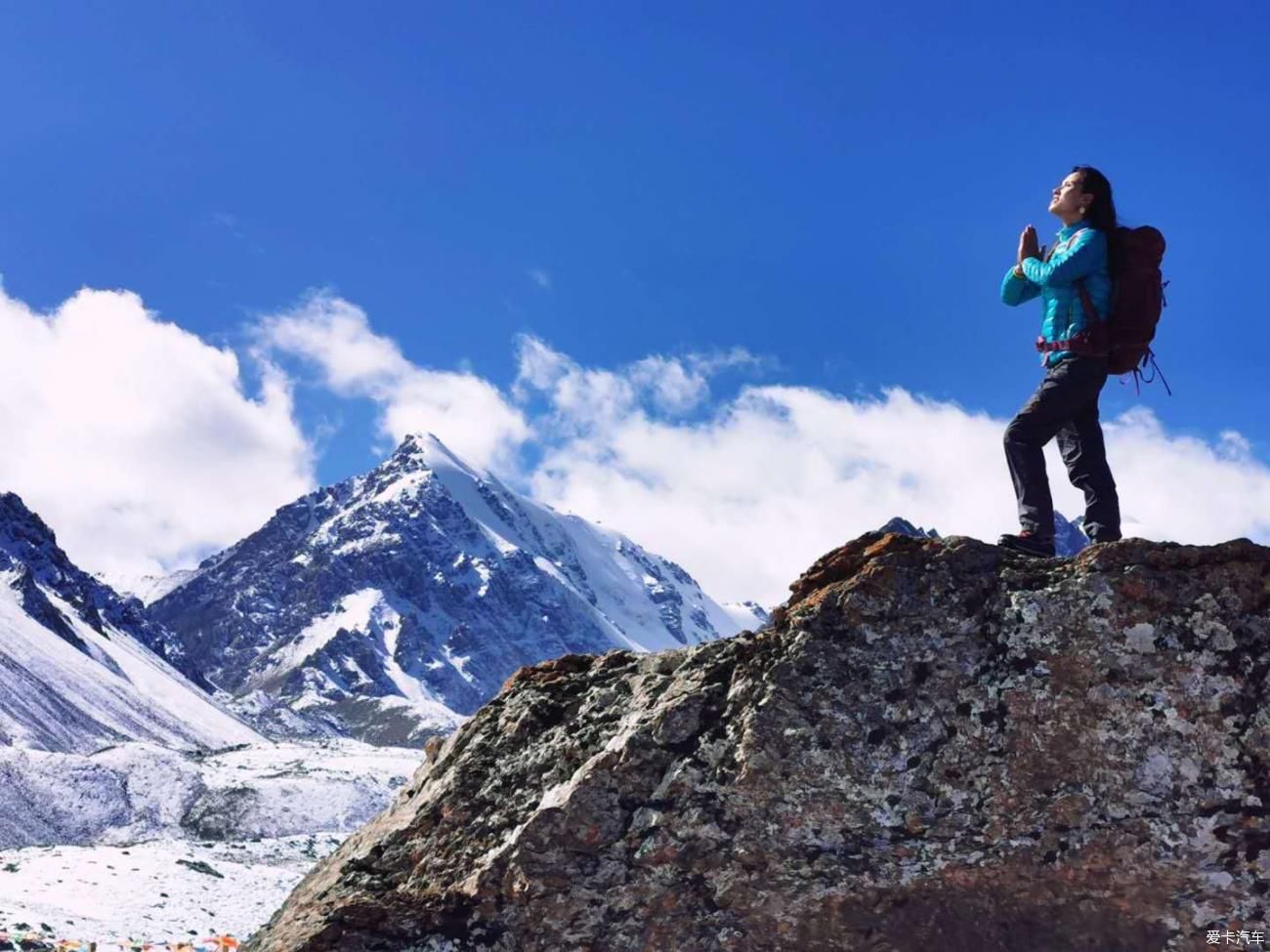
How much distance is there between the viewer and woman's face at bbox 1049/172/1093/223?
7848 mm

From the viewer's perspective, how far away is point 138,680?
19175cm

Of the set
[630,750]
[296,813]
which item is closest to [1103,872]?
[630,750]

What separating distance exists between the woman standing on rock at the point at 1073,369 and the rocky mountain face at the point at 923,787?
1.31 meters

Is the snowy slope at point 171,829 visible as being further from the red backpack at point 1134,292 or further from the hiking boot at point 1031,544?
the red backpack at point 1134,292

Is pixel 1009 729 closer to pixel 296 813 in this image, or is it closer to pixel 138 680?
pixel 296 813

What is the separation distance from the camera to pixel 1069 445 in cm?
795

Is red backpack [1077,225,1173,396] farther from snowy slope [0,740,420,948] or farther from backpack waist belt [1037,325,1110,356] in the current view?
snowy slope [0,740,420,948]

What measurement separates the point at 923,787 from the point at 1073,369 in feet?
10.6

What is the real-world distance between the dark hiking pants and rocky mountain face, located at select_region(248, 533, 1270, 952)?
4.54ft

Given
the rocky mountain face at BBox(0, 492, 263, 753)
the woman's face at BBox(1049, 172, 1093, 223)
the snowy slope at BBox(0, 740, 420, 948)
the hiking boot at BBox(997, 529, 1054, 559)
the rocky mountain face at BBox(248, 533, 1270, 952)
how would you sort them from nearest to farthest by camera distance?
the rocky mountain face at BBox(248, 533, 1270, 952) < the hiking boot at BBox(997, 529, 1054, 559) < the woman's face at BBox(1049, 172, 1093, 223) < the snowy slope at BBox(0, 740, 420, 948) < the rocky mountain face at BBox(0, 492, 263, 753)

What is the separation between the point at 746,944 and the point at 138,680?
208m

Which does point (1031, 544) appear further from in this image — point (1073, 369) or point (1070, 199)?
point (1070, 199)

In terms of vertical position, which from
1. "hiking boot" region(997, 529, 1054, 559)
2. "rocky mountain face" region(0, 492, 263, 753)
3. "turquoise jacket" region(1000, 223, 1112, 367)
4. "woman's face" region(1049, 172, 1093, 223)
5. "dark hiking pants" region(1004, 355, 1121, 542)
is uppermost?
"woman's face" region(1049, 172, 1093, 223)

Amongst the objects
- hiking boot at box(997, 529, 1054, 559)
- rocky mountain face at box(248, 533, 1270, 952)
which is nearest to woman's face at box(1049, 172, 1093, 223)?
hiking boot at box(997, 529, 1054, 559)
